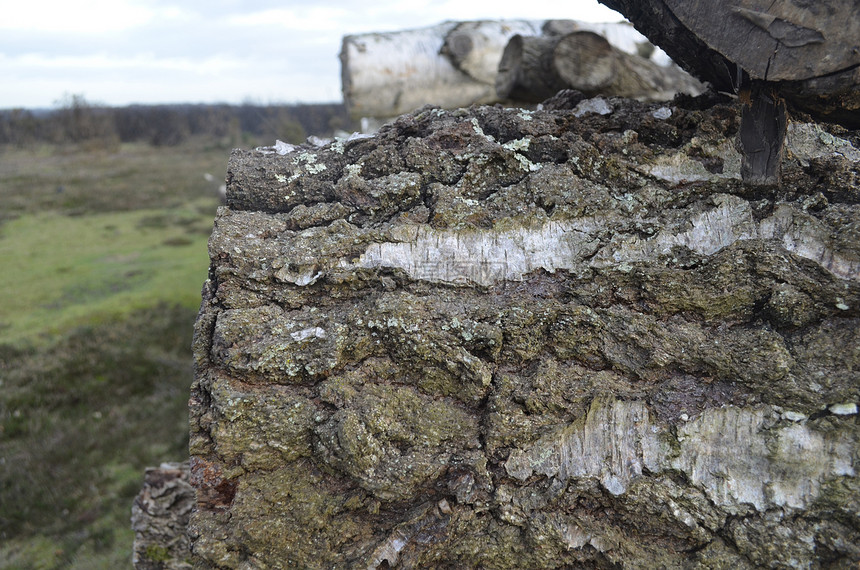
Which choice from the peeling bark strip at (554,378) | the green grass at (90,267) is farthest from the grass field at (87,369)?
the peeling bark strip at (554,378)

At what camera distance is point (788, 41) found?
1.26 m

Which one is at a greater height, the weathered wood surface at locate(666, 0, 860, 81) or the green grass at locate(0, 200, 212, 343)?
the weathered wood surface at locate(666, 0, 860, 81)

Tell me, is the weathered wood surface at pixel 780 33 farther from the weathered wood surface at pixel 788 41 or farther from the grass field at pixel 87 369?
the grass field at pixel 87 369

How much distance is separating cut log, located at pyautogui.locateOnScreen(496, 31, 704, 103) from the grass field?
4.14 metres

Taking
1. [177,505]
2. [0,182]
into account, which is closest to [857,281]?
[177,505]

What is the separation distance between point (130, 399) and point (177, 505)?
3005 millimetres

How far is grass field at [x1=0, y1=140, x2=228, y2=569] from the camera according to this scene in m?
3.79

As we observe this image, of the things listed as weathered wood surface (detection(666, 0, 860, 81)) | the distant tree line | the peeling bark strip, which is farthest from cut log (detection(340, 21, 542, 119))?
the distant tree line

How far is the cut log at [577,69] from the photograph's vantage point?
3527mm

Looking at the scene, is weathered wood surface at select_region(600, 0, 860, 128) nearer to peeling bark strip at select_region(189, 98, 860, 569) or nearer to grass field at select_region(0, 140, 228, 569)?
peeling bark strip at select_region(189, 98, 860, 569)

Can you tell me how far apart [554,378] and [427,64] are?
4.44m

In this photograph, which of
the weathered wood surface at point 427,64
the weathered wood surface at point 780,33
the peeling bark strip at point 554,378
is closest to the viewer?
the weathered wood surface at point 780,33

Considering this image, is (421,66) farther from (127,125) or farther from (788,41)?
(127,125)

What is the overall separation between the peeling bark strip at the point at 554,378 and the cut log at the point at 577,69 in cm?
213
